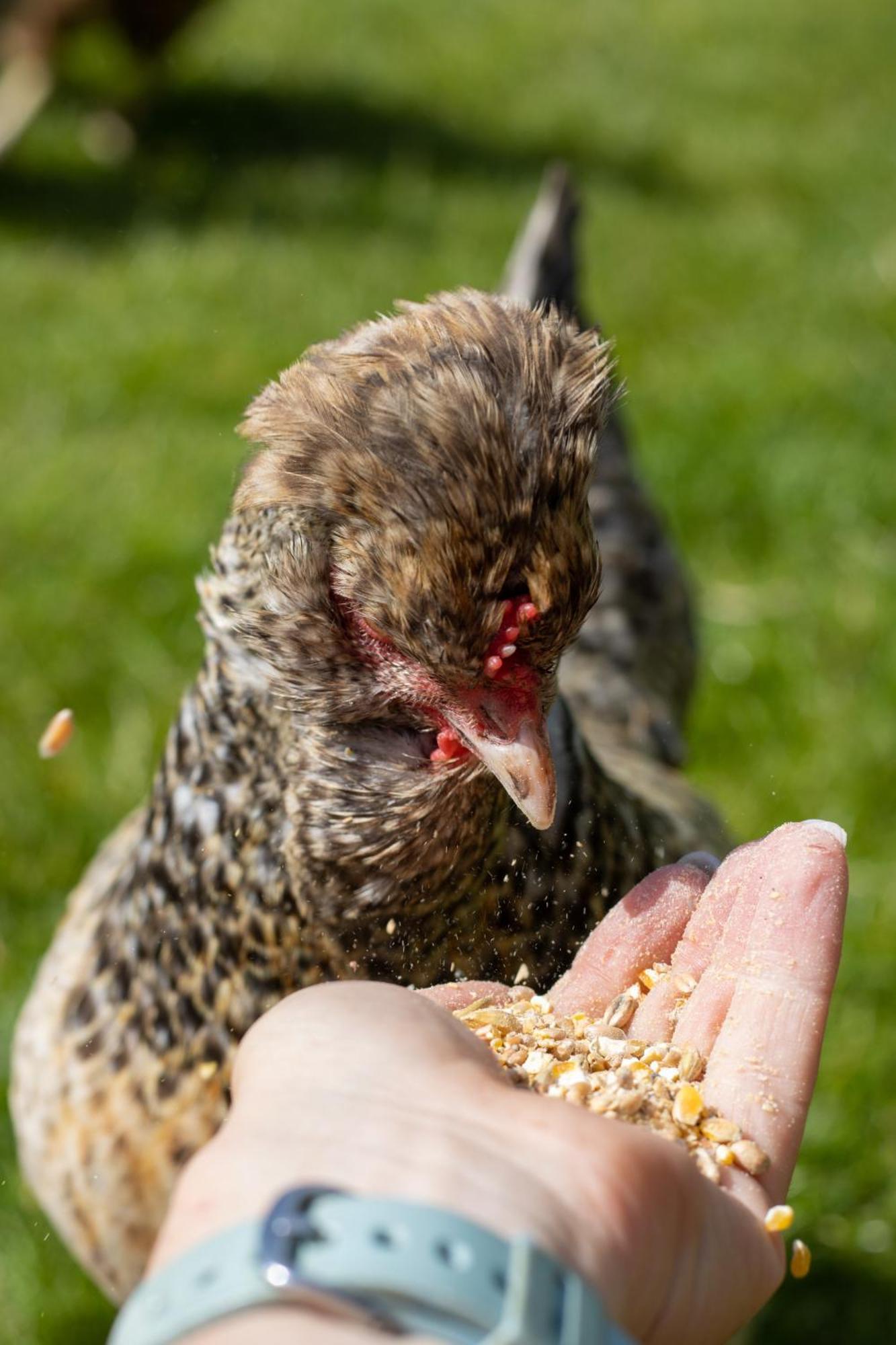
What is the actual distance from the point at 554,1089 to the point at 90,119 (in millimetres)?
7066

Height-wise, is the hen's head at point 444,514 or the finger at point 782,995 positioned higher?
the hen's head at point 444,514

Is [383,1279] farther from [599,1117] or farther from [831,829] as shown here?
[831,829]

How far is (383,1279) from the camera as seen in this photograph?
104 centimetres

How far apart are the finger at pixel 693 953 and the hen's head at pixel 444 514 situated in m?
0.21

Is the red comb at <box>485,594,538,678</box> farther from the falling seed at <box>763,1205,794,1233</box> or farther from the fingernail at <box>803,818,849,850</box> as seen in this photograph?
the falling seed at <box>763,1205,794,1233</box>

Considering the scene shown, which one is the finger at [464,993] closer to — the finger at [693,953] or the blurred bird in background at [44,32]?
the finger at [693,953]

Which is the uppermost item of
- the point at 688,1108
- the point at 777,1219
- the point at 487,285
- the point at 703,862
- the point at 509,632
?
the point at 487,285

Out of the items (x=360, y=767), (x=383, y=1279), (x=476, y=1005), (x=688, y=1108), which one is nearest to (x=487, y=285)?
(x=360, y=767)

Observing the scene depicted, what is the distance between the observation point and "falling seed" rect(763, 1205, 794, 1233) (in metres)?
1.37

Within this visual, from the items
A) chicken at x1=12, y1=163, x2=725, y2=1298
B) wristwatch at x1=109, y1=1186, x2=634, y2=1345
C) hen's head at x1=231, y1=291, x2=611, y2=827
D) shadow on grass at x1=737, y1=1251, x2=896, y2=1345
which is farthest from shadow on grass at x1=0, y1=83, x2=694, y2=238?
wristwatch at x1=109, y1=1186, x2=634, y2=1345

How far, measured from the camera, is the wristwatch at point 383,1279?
3.42ft

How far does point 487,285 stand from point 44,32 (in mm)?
2912

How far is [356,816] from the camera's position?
152 cm

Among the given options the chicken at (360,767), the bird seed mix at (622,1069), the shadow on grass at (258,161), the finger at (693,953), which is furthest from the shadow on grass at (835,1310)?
the shadow on grass at (258,161)
